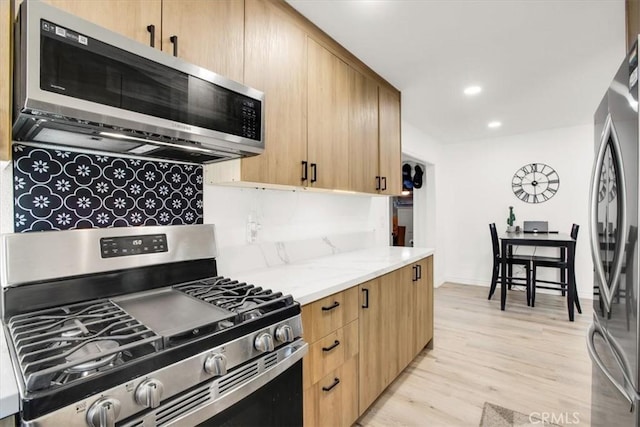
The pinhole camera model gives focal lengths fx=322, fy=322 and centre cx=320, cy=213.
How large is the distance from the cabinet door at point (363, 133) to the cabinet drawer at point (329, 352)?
1032 millimetres

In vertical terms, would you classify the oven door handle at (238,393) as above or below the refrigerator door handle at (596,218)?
below

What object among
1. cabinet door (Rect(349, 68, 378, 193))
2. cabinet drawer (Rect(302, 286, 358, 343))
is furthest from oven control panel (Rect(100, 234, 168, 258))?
cabinet door (Rect(349, 68, 378, 193))

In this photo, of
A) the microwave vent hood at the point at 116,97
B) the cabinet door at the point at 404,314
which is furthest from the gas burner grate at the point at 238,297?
the cabinet door at the point at 404,314

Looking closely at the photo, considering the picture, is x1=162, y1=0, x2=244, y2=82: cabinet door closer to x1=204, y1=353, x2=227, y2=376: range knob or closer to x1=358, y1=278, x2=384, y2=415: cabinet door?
x1=204, y1=353, x2=227, y2=376: range knob

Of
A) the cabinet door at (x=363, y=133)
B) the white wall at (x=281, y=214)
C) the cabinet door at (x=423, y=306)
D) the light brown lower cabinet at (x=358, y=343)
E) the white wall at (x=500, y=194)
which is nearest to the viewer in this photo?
the light brown lower cabinet at (x=358, y=343)

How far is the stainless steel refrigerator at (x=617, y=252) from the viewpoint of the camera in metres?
1.04

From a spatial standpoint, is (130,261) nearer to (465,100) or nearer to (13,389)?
(13,389)

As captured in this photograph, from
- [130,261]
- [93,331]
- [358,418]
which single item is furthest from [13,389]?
[358,418]

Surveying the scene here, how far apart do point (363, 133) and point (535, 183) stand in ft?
12.1

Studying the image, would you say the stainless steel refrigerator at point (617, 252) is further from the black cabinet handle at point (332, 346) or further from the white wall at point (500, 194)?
the white wall at point (500, 194)

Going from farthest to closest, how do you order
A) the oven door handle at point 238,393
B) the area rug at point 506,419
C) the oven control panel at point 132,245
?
the area rug at point 506,419 < the oven control panel at point 132,245 < the oven door handle at point 238,393

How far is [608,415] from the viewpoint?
1.25 metres

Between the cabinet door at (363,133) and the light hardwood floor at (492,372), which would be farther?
the cabinet door at (363,133)
